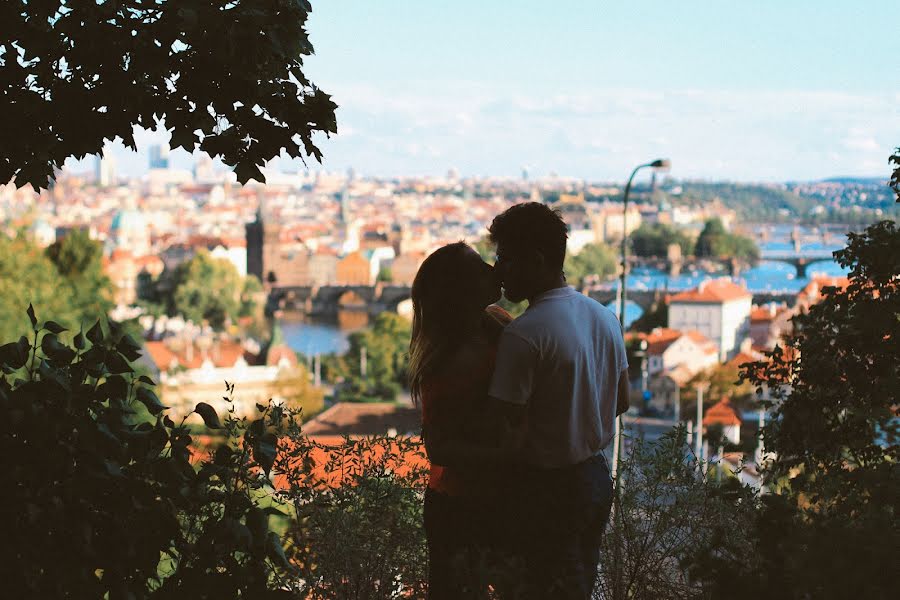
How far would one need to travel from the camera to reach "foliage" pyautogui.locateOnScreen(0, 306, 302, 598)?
1.58 meters

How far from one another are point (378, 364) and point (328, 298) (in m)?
36.6

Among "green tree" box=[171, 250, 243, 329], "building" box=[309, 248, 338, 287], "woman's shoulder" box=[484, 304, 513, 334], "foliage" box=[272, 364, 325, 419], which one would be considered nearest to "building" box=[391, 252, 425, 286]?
"building" box=[309, 248, 338, 287]

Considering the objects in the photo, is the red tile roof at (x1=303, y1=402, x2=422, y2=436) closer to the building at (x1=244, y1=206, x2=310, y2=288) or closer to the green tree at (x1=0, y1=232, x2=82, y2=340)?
the green tree at (x1=0, y1=232, x2=82, y2=340)

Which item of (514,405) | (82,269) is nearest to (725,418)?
(82,269)

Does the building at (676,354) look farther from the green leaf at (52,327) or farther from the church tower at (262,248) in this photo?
the church tower at (262,248)

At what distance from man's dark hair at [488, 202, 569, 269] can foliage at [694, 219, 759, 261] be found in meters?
89.0

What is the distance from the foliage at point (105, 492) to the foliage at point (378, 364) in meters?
32.0

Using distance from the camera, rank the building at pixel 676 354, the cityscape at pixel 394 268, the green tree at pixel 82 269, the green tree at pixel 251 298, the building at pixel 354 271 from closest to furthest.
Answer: the green tree at pixel 82 269
the cityscape at pixel 394 268
the building at pixel 676 354
the green tree at pixel 251 298
the building at pixel 354 271

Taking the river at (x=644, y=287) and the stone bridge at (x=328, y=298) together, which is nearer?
the river at (x=644, y=287)

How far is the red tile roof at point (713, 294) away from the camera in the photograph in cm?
5225

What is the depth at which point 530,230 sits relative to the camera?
192 cm

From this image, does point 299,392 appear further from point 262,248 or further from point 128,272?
point 262,248

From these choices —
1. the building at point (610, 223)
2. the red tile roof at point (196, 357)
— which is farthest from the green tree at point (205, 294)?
the building at point (610, 223)

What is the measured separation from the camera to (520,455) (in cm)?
194
